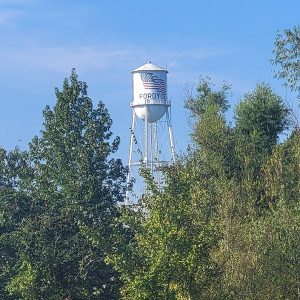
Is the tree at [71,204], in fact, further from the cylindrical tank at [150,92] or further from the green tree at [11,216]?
the cylindrical tank at [150,92]

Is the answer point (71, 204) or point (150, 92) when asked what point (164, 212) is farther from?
point (150, 92)

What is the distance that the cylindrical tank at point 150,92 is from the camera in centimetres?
6488

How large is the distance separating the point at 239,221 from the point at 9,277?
39.6ft

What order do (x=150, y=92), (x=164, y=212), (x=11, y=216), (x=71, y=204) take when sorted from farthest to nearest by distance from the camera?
(x=150, y=92) < (x=11, y=216) < (x=71, y=204) < (x=164, y=212)

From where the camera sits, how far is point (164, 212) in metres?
27.4

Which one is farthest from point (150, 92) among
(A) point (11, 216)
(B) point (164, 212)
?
(B) point (164, 212)

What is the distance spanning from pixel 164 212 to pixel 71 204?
11631mm

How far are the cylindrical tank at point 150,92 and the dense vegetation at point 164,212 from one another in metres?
8.88

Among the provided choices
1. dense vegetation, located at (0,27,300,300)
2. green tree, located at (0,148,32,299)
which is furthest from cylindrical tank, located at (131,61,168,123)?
green tree, located at (0,148,32,299)

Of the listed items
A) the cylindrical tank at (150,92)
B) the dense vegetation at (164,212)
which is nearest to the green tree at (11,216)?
the dense vegetation at (164,212)

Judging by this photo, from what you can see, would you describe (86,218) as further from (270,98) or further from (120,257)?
(270,98)

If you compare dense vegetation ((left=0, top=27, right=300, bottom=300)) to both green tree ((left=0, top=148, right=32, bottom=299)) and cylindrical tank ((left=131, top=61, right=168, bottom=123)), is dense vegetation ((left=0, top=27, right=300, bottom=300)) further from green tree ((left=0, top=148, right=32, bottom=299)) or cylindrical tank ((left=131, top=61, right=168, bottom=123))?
cylindrical tank ((left=131, top=61, right=168, bottom=123))

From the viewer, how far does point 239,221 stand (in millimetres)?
32594

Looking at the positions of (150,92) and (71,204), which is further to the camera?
(150,92)
